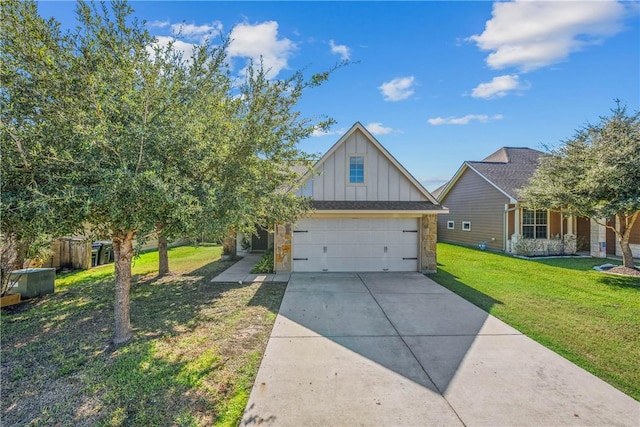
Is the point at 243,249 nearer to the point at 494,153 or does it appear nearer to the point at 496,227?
the point at 496,227

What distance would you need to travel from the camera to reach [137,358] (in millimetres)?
4199

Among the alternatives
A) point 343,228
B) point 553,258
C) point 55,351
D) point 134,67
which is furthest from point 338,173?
point 553,258

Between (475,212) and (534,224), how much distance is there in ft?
10.8

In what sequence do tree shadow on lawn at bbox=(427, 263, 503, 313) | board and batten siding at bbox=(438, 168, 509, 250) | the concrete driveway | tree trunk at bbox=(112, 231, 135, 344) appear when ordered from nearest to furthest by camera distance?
the concrete driveway < tree trunk at bbox=(112, 231, 135, 344) < tree shadow on lawn at bbox=(427, 263, 503, 313) < board and batten siding at bbox=(438, 168, 509, 250)

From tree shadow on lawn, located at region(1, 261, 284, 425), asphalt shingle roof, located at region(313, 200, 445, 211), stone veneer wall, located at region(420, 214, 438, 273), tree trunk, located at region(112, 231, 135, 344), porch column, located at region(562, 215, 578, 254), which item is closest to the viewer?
tree shadow on lawn, located at region(1, 261, 284, 425)

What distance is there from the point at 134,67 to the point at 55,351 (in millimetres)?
4409

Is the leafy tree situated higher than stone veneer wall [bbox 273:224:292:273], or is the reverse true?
the leafy tree

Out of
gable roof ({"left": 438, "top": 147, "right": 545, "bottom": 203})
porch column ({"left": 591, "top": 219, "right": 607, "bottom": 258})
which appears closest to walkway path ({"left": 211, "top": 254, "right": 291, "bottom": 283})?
gable roof ({"left": 438, "top": 147, "right": 545, "bottom": 203})

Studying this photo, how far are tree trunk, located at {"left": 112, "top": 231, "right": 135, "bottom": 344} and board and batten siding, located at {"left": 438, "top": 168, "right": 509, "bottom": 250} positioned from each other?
1638 centimetres

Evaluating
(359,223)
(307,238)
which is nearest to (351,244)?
(359,223)

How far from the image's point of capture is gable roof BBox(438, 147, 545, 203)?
15.9 metres

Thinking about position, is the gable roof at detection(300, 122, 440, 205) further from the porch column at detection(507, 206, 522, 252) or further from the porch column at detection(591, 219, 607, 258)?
the porch column at detection(591, 219, 607, 258)

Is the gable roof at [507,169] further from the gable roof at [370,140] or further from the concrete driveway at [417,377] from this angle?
the concrete driveway at [417,377]

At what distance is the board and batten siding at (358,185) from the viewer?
10.2 metres
